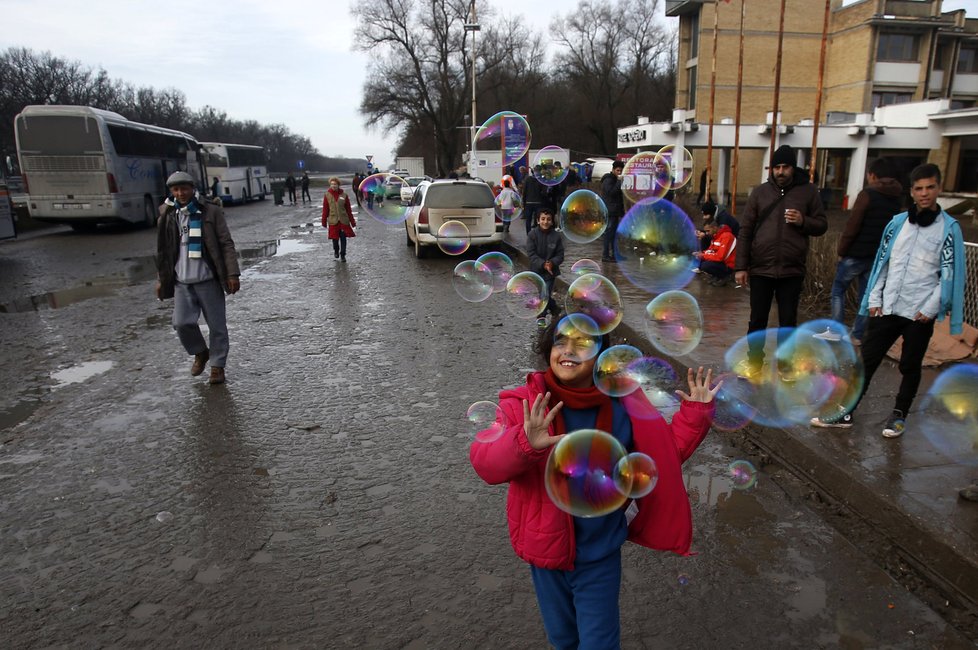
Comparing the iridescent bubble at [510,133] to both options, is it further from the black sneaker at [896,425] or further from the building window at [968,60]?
the building window at [968,60]

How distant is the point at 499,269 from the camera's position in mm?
9727

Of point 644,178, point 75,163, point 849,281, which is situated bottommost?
point 849,281

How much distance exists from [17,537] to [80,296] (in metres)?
8.28

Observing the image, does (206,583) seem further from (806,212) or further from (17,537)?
(806,212)

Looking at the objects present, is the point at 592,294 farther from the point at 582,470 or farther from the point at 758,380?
the point at 582,470

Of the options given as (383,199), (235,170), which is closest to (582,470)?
(383,199)

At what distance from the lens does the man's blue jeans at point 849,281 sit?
19.1 feet

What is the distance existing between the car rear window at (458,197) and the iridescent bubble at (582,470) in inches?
487

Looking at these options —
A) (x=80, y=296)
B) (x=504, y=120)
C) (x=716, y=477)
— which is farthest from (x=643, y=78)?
(x=716, y=477)

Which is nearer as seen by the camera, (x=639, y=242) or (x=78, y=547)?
(x=78, y=547)

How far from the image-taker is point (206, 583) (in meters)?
3.01

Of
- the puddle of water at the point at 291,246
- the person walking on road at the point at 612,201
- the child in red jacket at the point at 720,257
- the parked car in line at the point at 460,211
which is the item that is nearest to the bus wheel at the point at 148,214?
the puddle of water at the point at 291,246

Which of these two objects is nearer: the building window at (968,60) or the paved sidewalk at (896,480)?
the paved sidewalk at (896,480)

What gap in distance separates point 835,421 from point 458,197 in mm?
10765
